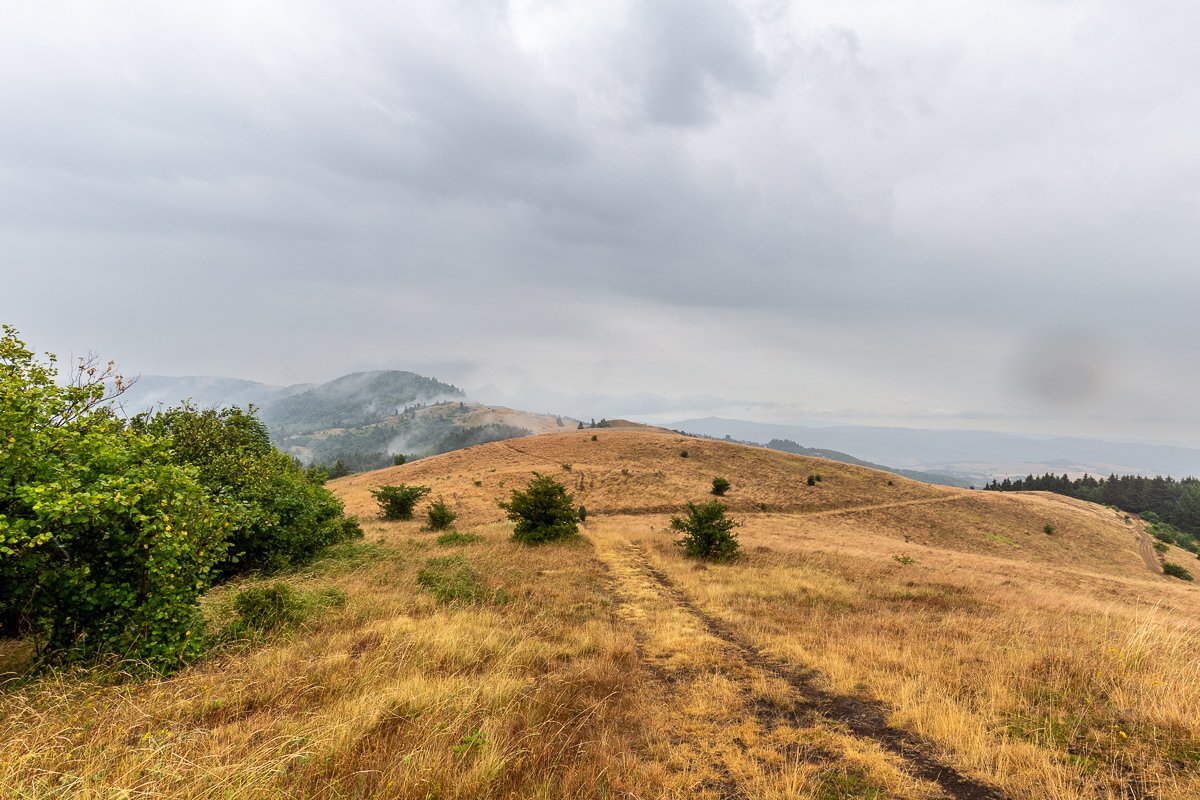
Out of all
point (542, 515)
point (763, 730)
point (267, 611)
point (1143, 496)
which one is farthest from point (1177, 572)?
point (1143, 496)

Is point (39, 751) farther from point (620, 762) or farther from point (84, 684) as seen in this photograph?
point (620, 762)

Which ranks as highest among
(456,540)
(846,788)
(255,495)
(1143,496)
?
(1143,496)

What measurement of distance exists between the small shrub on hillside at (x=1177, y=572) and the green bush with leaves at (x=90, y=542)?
69.9 m

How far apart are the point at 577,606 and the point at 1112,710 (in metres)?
9.13

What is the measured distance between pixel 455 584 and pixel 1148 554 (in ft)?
240

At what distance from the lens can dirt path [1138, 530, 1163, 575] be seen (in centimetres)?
4357

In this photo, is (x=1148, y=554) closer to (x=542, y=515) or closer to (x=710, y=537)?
(x=710, y=537)

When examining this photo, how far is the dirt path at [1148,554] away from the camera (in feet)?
143

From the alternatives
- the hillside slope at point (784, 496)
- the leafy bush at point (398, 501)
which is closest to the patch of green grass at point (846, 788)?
the hillside slope at point (784, 496)

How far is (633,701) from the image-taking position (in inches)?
259

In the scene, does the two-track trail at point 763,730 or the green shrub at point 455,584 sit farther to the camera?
the green shrub at point 455,584

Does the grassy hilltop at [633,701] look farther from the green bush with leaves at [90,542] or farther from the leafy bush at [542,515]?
the leafy bush at [542,515]

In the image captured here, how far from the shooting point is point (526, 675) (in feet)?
22.6

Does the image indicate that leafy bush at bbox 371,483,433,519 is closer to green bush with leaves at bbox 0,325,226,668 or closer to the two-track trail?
green bush with leaves at bbox 0,325,226,668
